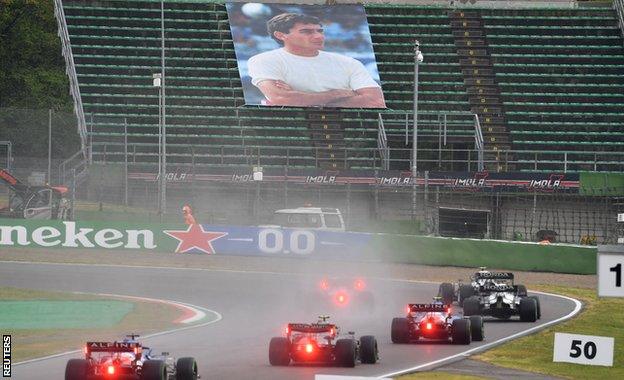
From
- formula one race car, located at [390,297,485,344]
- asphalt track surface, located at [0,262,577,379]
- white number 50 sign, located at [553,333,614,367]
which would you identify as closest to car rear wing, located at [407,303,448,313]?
formula one race car, located at [390,297,485,344]

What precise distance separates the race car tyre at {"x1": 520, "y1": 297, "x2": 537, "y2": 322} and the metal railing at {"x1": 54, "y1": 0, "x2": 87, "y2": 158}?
3375cm

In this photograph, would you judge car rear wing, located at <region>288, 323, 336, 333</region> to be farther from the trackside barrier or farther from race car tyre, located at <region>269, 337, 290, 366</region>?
the trackside barrier

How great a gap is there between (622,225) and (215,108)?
24.9 m

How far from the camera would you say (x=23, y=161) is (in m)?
59.5

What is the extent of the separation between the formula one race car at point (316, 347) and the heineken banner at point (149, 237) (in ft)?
89.2

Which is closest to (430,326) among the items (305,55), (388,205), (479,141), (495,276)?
(495,276)

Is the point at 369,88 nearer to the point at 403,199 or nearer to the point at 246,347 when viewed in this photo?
the point at 403,199

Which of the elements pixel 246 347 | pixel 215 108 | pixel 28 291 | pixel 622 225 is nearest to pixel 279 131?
pixel 215 108

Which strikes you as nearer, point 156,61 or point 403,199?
point 403,199

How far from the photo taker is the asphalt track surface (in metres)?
23.2

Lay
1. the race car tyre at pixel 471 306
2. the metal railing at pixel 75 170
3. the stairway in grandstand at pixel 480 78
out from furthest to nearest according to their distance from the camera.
→ the stairway in grandstand at pixel 480 78, the metal railing at pixel 75 170, the race car tyre at pixel 471 306

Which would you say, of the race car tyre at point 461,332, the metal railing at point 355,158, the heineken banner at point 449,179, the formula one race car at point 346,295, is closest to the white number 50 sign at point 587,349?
the race car tyre at point 461,332

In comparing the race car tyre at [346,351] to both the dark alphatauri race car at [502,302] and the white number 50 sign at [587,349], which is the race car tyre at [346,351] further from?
the dark alphatauri race car at [502,302]

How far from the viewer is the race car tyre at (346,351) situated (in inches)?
902
